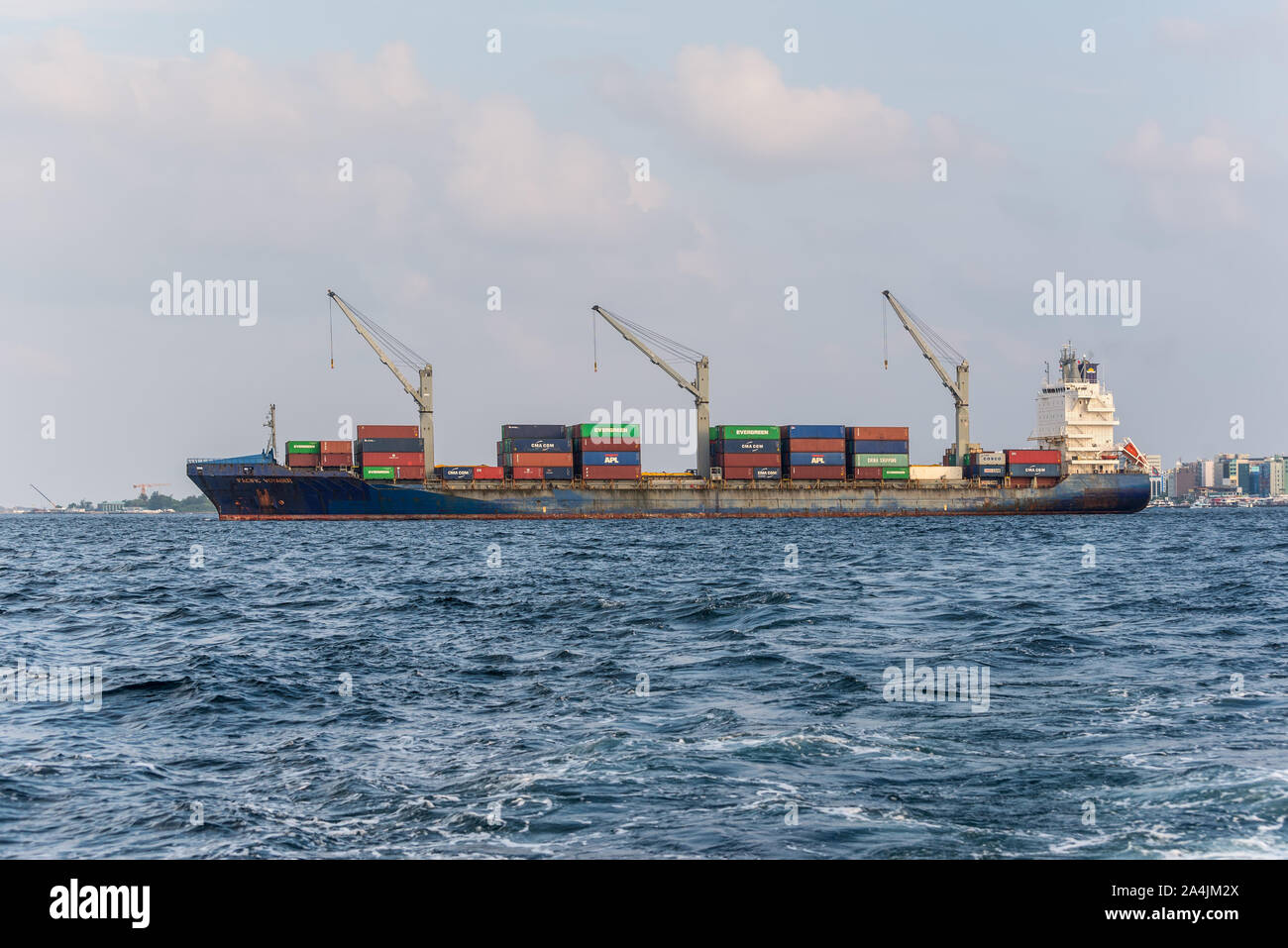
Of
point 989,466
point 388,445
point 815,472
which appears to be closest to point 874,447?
point 815,472

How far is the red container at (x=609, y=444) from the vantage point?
360ft

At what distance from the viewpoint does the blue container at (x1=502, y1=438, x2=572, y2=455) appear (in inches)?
4257

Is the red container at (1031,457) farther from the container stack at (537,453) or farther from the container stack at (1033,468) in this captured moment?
the container stack at (537,453)

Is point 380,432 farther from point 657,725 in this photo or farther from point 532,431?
point 657,725

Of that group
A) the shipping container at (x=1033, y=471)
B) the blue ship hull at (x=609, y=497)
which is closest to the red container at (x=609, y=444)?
the blue ship hull at (x=609, y=497)

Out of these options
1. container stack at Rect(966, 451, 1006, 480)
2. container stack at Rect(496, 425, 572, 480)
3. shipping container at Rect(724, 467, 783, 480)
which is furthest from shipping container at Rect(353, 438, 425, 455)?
container stack at Rect(966, 451, 1006, 480)

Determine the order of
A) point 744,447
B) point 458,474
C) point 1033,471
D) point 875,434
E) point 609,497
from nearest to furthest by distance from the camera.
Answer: point 458,474, point 609,497, point 744,447, point 875,434, point 1033,471

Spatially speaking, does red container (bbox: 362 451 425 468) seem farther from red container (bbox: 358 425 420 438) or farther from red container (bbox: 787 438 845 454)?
red container (bbox: 787 438 845 454)

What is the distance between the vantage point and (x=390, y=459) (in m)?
105

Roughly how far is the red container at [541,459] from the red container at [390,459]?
10151 mm

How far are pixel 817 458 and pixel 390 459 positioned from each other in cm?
4858

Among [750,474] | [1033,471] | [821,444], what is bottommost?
[1033,471]
